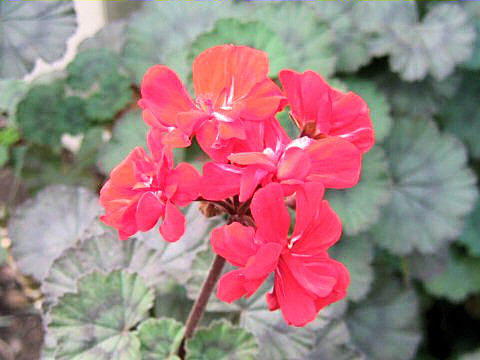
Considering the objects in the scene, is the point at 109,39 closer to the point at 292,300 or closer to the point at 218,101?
the point at 218,101

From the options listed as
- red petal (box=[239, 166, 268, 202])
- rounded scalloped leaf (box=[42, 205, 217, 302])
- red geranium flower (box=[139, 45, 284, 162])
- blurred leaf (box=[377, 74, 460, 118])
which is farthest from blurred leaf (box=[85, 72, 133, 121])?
red petal (box=[239, 166, 268, 202])

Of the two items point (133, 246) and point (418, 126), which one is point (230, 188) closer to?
point (133, 246)

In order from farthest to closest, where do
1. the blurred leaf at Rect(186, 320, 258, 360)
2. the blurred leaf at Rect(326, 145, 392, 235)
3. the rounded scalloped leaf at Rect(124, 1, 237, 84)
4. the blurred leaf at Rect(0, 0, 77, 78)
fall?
the rounded scalloped leaf at Rect(124, 1, 237, 84), the blurred leaf at Rect(326, 145, 392, 235), the blurred leaf at Rect(0, 0, 77, 78), the blurred leaf at Rect(186, 320, 258, 360)

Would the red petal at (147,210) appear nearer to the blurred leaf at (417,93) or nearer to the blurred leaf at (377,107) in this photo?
the blurred leaf at (377,107)

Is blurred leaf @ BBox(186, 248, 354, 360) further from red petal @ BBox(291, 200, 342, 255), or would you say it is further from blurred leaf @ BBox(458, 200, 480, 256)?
blurred leaf @ BBox(458, 200, 480, 256)

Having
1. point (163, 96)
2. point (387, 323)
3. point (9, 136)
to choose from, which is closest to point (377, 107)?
point (387, 323)

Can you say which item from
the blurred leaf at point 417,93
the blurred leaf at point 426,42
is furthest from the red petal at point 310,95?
the blurred leaf at point 417,93

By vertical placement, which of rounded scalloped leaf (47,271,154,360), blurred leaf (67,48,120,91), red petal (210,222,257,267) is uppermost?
red petal (210,222,257,267)
